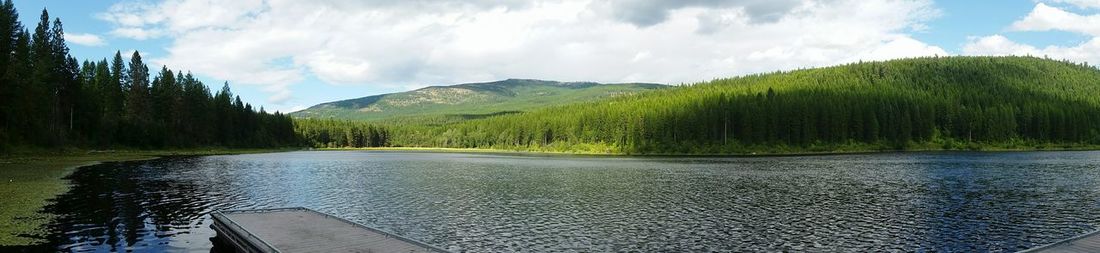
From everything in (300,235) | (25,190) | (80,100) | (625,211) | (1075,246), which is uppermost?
(80,100)

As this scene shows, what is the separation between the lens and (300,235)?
32.1 meters

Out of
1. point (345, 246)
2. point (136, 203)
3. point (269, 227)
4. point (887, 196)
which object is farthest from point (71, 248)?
point (887, 196)

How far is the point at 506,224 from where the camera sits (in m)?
41.8

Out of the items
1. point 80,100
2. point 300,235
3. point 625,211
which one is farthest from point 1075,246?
point 80,100

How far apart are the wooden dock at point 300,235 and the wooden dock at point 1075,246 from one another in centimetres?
2732

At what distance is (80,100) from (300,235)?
131262 millimetres

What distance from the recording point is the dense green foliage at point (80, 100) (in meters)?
101

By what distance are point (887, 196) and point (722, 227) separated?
2768 centimetres

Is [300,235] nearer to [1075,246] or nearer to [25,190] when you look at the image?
[1075,246]

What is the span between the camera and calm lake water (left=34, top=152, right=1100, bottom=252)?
34.9 m

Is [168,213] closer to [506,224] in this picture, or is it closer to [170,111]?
[506,224]

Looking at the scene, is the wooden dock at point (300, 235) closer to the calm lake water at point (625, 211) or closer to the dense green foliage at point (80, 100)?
the calm lake water at point (625, 211)

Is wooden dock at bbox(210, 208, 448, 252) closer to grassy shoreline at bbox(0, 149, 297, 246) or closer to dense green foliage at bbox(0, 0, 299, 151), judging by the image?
grassy shoreline at bbox(0, 149, 297, 246)

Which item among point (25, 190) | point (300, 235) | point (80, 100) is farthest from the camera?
point (80, 100)
